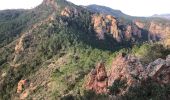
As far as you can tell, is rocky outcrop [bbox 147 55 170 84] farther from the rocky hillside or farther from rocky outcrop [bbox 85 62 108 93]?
rocky outcrop [bbox 85 62 108 93]

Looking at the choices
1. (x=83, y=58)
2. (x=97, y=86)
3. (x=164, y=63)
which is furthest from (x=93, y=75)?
(x=83, y=58)

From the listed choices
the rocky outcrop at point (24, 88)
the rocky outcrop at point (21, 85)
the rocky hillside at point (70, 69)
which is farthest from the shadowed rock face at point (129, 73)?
the rocky outcrop at point (21, 85)

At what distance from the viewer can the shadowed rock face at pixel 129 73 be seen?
78.1 m

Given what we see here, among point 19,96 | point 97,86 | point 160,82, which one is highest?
point 160,82

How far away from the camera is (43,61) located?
6855 inches

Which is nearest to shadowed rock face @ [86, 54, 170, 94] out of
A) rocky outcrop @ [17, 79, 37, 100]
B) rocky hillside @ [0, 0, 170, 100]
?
rocky hillside @ [0, 0, 170, 100]

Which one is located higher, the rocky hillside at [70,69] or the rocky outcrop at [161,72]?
the rocky outcrop at [161,72]

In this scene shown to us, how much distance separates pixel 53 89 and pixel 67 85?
6743 millimetres

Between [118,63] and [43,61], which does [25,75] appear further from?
[118,63]

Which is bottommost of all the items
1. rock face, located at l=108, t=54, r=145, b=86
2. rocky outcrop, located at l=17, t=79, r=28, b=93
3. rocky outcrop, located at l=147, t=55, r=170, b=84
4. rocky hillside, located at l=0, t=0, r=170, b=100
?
rocky outcrop, located at l=17, t=79, r=28, b=93

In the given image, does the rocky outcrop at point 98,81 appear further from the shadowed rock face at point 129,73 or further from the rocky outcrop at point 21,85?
the rocky outcrop at point 21,85

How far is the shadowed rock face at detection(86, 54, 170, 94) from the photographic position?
78.1 metres

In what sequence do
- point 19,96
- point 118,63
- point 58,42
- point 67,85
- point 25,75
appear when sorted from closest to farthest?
point 118,63 → point 67,85 → point 19,96 → point 25,75 → point 58,42

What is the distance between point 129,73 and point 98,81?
11.6 meters
